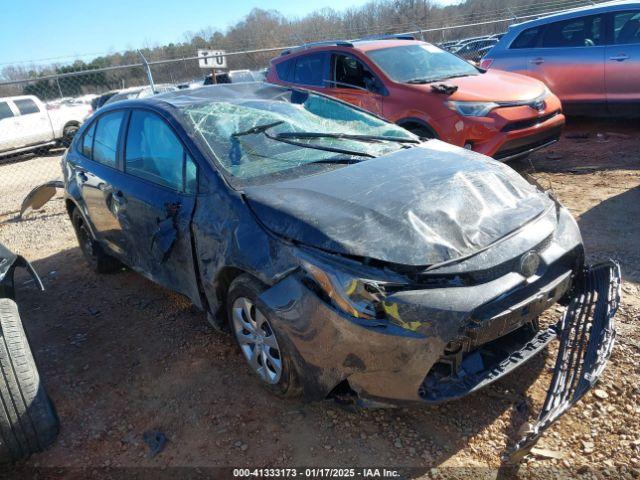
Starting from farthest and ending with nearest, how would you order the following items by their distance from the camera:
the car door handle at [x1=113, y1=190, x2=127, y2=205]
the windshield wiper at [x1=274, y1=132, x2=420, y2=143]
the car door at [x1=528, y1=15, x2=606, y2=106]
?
the car door at [x1=528, y1=15, x2=606, y2=106], the car door handle at [x1=113, y1=190, x2=127, y2=205], the windshield wiper at [x1=274, y1=132, x2=420, y2=143]

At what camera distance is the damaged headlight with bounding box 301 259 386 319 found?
216 centimetres

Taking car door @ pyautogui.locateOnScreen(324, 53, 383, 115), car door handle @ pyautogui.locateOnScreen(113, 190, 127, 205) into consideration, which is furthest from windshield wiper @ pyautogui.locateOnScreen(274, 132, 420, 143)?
car door @ pyautogui.locateOnScreen(324, 53, 383, 115)

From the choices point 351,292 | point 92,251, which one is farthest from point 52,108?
point 351,292

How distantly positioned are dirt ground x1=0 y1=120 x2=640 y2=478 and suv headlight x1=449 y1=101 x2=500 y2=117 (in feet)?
6.08

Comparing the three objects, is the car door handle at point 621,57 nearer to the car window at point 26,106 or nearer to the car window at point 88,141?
the car window at point 88,141

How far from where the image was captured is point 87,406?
3.00 m

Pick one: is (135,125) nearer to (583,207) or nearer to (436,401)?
(436,401)

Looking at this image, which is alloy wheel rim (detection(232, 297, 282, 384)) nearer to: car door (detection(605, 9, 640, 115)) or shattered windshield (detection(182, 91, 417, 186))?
shattered windshield (detection(182, 91, 417, 186))

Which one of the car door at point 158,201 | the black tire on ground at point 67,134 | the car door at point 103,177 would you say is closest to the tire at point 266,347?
the car door at point 158,201

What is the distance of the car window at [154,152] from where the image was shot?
321 centimetres

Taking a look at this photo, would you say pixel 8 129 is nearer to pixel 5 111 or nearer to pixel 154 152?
pixel 5 111

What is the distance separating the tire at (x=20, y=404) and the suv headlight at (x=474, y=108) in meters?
4.79

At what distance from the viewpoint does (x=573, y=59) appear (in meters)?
7.33

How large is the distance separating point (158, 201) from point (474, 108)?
153 inches
